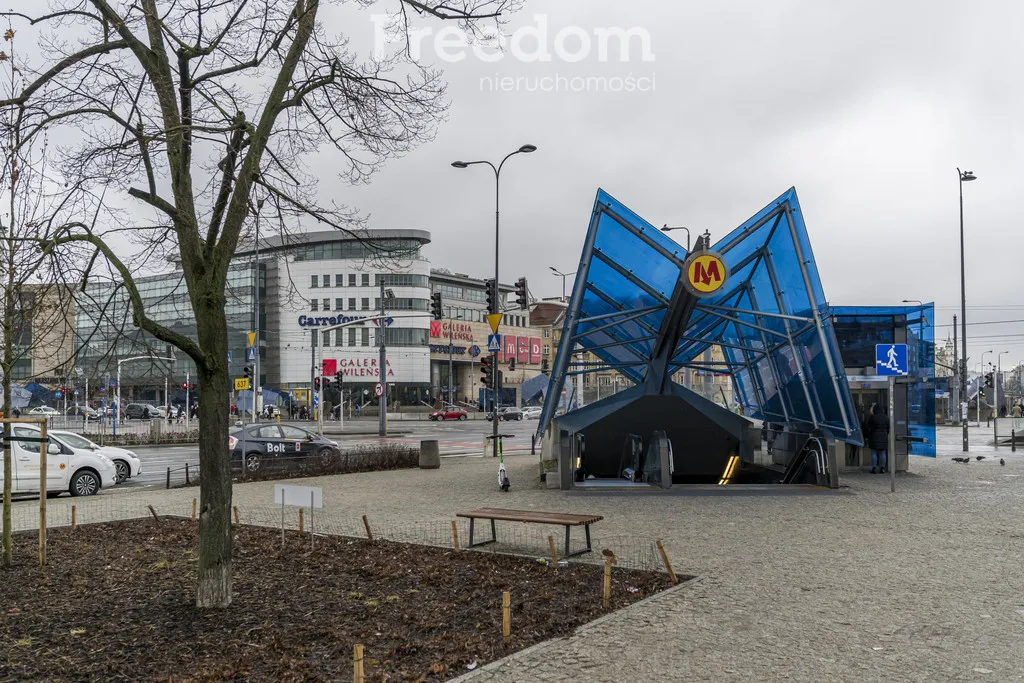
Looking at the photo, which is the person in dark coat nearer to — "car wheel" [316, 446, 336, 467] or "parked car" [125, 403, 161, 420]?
"car wheel" [316, 446, 336, 467]

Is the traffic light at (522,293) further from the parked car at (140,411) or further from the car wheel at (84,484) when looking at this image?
the parked car at (140,411)

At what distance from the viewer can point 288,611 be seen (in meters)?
7.72

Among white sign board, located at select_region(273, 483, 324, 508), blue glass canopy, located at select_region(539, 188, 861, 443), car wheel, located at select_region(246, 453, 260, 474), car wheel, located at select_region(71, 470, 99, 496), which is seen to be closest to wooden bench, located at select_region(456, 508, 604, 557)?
white sign board, located at select_region(273, 483, 324, 508)

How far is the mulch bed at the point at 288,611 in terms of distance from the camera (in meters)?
6.21

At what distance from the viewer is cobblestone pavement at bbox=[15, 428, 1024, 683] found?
6156mm

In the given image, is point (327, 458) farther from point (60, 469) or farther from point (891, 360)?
point (891, 360)

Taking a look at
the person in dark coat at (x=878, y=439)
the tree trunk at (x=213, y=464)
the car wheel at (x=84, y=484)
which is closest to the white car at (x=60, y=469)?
the car wheel at (x=84, y=484)

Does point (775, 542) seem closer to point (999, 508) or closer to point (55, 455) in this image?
point (999, 508)

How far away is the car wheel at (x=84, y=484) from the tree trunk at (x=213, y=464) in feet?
43.6

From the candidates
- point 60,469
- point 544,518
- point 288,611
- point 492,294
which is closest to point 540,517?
point 544,518

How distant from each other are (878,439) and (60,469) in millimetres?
18718

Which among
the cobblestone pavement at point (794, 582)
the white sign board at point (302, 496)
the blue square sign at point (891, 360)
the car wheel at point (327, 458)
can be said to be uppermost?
the blue square sign at point (891, 360)

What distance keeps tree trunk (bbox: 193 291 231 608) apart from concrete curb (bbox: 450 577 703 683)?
279 cm

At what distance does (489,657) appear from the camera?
6.30 m
